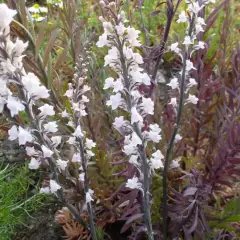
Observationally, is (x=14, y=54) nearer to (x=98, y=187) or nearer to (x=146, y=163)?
(x=146, y=163)

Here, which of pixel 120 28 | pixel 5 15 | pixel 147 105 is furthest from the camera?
pixel 147 105

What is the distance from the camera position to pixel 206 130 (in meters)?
2.26

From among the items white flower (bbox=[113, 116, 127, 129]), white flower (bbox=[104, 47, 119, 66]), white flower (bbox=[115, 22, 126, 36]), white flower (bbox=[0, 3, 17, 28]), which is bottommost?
white flower (bbox=[113, 116, 127, 129])

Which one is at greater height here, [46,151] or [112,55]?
[112,55]

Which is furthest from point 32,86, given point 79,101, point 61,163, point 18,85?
point 61,163

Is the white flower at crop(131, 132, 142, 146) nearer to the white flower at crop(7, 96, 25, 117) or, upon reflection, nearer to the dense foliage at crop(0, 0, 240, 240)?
the dense foliage at crop(0, 0, 240, 240)

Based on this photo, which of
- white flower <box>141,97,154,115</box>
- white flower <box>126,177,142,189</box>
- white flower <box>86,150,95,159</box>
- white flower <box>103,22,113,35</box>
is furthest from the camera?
white flower <box>86,150,95,159</box>

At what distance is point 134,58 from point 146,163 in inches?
15.7

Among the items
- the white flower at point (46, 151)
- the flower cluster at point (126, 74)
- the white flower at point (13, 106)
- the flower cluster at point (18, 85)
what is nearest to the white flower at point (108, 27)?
the flower cluster at point (126, 74)

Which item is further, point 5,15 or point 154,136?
point 154,136

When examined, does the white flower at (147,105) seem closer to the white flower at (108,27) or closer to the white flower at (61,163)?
the white flower at (108,27)

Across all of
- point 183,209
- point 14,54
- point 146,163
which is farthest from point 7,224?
point 14,54

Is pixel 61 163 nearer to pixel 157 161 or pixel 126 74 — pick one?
pixel 157 161

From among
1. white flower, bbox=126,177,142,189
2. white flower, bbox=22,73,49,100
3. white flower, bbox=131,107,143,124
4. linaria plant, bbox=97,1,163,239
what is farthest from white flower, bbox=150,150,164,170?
white flower, bbox=22,73,49,100
